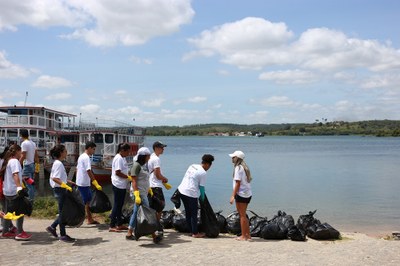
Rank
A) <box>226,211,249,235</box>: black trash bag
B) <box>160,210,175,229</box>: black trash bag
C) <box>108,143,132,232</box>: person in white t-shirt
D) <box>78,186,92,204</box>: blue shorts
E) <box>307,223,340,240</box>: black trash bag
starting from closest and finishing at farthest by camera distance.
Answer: <box>108,143,132,232</box>: person in white t-shirt, <box>307,223,340,240</box>: black trash bag, <box>78,186,92,204</box>: blue shorts, <box>226,211,249,235</box>: black trash bag, <box>160,210,175,229</box>: black trash bag

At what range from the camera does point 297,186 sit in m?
28.3

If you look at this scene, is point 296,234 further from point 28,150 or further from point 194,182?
point 28,150

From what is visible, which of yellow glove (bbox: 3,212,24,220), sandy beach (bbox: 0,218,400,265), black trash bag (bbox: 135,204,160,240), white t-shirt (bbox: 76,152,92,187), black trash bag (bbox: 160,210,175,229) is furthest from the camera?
black trash bag (bbox: 160,210,175,229)

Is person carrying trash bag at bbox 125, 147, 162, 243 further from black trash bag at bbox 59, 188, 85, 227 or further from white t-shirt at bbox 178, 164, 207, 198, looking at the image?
black trash bag at bbox 59, 188, 85, 227

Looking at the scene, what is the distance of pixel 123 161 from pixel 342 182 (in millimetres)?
24684

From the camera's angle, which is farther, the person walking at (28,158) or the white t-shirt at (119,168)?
the person walking at (28,158)

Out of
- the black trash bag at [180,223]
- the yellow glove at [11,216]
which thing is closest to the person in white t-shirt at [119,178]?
the black trash bag at [180,223]

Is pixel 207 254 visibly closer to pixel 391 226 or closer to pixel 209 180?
pixel 391 226

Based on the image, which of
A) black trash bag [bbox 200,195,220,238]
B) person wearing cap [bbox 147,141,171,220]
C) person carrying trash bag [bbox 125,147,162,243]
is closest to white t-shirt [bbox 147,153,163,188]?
person wearing cap [bbox 147,141,171,220]

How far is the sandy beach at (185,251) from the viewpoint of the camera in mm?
7086

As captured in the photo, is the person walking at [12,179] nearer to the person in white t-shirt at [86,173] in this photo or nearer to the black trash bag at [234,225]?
the person in white t-shirt at [86,173]

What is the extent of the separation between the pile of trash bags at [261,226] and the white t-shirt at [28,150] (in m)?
3.53

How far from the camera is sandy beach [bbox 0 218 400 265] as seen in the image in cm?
709

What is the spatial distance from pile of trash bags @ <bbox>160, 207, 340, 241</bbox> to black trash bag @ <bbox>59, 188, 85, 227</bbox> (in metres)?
2.42
